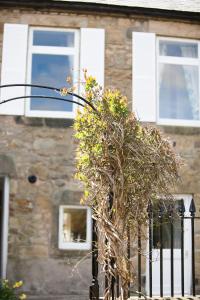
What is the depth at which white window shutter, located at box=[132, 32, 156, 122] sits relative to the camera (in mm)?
9133

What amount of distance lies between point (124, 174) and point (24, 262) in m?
5.15

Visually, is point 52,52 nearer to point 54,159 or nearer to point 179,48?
point 54,159

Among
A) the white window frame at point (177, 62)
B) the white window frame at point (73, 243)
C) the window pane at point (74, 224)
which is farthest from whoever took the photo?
the white window frame at point (177, 62)

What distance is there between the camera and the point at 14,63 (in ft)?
29.5

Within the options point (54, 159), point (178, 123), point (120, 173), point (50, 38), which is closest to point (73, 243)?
point (54, 159)

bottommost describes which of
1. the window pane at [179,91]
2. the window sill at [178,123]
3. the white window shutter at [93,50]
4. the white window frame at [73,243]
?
the white window frame at [73,243]

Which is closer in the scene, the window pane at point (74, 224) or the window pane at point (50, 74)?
the window pane at point (74, 224)

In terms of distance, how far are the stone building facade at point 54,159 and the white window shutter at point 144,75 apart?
0.13m

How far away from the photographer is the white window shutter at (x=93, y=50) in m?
9.11

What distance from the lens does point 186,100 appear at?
958 centimetres

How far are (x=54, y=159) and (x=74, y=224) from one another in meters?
1.29

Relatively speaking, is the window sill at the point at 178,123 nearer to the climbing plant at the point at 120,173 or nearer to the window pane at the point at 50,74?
the window pane at the point at 50,74

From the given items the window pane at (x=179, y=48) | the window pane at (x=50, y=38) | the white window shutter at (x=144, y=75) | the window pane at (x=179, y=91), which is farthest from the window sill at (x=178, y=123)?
the window pane at (x=50, y=38)

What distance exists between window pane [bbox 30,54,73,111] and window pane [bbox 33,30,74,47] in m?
0.23
